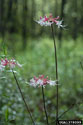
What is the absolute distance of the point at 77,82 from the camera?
6262mm

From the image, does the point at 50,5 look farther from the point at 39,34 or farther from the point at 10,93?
the point at 10,93

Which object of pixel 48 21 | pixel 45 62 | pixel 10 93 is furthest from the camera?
pixel 45 62

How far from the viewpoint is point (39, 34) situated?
27.0 metres

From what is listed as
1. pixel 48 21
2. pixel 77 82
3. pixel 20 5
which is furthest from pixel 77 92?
pixel 20 5

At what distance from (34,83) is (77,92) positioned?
4.44 meters

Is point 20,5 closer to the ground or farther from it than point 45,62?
farther from it

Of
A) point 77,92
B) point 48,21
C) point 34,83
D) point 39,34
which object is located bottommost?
point 39,34

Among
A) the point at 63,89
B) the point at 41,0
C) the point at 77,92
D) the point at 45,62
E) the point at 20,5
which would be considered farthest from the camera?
the point at 41,0

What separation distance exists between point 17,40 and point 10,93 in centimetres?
1582

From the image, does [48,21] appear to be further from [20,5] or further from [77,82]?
[20,5]

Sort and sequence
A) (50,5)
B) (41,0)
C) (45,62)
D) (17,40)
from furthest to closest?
(50,5)
(41,0)
(17,40)
(45,62)

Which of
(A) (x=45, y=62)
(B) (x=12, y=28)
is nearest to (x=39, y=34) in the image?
(B) (x=12, y=28)

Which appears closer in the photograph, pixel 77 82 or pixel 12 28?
pixel 77 82

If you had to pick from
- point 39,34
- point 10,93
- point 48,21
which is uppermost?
point 48,21
